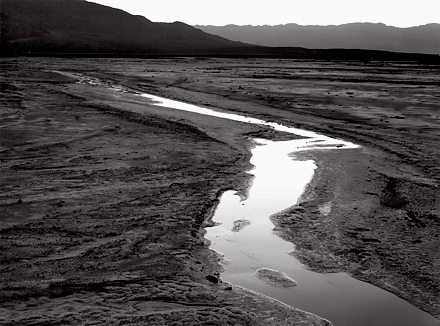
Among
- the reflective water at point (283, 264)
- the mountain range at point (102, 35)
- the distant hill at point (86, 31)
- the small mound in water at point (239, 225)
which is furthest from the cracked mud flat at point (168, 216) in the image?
the distant hill at point (86, 31)

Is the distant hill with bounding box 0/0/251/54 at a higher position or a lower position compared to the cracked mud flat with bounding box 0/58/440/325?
higher

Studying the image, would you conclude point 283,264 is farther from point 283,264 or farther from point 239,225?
point 239,225

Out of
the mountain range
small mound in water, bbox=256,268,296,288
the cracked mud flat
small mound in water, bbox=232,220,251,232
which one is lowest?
small mound in water, bbox=232,220,251,232

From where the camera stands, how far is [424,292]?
430 centimetres

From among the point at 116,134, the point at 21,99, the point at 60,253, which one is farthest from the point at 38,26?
the point at 60,253

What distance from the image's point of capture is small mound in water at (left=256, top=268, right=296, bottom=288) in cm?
453

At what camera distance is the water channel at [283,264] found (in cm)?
402

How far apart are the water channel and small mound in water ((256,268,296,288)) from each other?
0.05 metres

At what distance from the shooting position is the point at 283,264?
497 cm

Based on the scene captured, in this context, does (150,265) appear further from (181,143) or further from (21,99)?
(21,99)

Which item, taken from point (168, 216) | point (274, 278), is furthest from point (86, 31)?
point (274, 278)

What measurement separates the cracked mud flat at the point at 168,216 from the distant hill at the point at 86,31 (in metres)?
77.6

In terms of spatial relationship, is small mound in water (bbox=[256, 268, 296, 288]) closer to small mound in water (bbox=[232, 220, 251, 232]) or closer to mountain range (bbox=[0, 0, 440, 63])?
small mound in water (bbox=[232, 220, 251, 232])

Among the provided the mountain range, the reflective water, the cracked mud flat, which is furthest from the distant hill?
the reflective water
